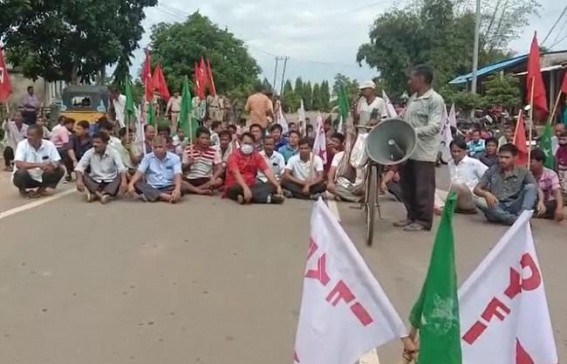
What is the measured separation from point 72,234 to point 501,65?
2335 centimetres

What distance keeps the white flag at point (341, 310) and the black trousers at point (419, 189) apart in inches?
203

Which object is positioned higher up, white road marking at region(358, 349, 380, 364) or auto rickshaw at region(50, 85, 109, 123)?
auto rickshaw at region(50, 85, 109, 123)

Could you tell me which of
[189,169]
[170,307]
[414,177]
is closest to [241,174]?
[189,169]

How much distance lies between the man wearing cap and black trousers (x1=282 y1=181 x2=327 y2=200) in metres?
1.57

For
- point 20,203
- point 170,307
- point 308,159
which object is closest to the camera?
point 170,307

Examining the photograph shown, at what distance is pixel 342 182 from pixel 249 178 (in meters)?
1.30

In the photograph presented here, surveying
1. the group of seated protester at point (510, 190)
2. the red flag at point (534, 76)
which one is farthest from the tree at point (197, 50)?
the group of seated protester at point (510, 190)

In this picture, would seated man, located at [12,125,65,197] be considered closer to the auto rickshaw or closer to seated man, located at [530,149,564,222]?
seated man, located at [530,149,564,222]

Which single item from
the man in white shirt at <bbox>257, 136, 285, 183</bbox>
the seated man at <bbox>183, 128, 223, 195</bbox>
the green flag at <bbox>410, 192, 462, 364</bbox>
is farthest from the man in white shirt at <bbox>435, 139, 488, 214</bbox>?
the green flag at <bbox>410, 192, 462, 364</bbox>

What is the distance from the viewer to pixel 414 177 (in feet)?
27.4

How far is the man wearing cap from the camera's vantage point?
30.7 ft

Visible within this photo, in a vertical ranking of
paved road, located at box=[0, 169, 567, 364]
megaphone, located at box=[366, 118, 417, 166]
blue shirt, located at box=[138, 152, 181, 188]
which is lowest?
paved road, located at box=[0, 169, 567, 364]

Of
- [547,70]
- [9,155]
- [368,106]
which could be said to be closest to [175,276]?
[368,106]

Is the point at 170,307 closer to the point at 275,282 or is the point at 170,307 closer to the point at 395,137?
the point at 275,282
